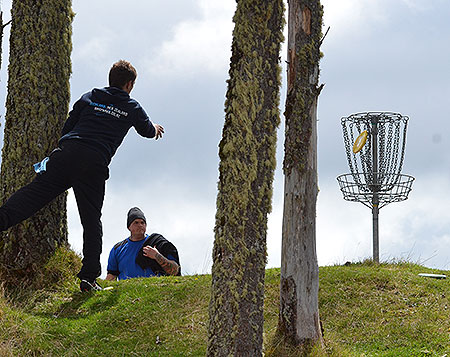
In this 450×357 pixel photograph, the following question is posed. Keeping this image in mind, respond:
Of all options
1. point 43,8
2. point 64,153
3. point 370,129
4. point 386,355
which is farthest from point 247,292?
point 370,129

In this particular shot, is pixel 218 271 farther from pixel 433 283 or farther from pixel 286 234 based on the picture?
pixel 433 283

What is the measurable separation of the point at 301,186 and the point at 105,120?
2251mm

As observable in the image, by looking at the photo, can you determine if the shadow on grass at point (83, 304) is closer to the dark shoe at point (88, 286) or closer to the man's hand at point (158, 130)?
the dark shoe at point (88, 286)

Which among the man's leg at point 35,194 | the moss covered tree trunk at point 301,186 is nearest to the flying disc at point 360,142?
the moss covered tree trunk at point 301,186

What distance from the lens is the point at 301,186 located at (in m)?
5.82

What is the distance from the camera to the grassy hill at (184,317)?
18.7 feet

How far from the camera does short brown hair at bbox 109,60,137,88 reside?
6.59m

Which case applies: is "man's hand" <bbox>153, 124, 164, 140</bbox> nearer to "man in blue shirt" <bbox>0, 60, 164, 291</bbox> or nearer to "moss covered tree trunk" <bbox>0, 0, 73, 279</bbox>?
"man in blue shirt" <bbox>0, 60, 164, 291</bbox>

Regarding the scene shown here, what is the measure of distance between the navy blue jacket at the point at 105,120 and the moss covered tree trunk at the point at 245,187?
1.80m

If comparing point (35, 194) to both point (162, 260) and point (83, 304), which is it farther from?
point (162, 260)

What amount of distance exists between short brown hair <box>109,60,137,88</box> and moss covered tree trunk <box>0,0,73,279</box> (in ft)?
3.15

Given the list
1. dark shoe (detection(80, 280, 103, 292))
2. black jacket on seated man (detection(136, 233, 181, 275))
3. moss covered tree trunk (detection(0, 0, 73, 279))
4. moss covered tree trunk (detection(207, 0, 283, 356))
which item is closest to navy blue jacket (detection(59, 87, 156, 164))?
moss covered tree trunk (detection(0, 0, 73, 279))

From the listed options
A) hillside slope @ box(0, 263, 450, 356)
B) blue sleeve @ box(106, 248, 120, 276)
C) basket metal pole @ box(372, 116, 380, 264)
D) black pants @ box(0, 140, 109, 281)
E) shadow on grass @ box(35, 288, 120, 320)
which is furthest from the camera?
basket metal pole @ box(372, 116, 380, 264)

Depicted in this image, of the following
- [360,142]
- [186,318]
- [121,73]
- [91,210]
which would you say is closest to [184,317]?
[186,318]
